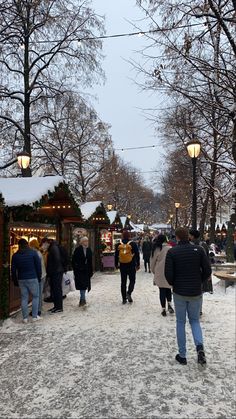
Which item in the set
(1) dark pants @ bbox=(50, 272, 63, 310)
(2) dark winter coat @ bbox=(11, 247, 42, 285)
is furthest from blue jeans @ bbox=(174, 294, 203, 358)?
(1) dark pants @ bbox=(50, 272, 63, 310)

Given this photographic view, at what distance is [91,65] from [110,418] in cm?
1696

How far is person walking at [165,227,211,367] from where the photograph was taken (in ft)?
18.1

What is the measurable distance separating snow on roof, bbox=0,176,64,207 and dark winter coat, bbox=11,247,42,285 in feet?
3.64

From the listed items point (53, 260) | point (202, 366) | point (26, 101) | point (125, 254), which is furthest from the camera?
point (26, 101)

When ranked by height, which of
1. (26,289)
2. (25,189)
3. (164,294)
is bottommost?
(164,294)

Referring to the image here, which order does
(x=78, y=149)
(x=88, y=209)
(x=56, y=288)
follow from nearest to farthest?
(x=56, y=288), (x=88, y=209), (x=78, y=149)

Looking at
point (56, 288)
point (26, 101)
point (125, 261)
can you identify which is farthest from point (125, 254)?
point (26, 101)

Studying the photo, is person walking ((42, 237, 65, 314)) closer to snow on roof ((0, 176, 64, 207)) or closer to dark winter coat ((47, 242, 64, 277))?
dark winter coat ((47, 242, 64, 277))

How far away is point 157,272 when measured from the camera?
8836 mm

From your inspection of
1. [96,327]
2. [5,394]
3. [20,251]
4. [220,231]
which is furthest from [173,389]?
[220,231]

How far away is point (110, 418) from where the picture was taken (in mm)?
4066

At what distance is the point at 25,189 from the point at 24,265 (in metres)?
1.86

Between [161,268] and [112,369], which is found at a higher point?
[161,268]

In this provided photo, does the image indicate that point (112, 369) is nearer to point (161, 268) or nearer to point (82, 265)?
point (161, 268)
